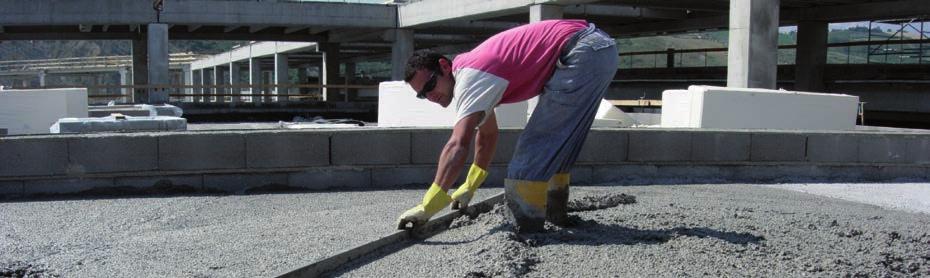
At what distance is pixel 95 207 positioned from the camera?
5.84m

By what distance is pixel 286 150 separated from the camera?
689 cm

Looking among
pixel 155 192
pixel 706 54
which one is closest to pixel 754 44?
pixel 155 192

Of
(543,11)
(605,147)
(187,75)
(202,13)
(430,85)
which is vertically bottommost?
(605,147)

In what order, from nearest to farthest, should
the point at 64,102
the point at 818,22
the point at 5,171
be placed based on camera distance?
the point at 5,171
the point at 64,102
the point at 818,22

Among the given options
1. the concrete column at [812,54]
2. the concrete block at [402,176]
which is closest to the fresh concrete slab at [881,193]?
the concrete block at [402,176]

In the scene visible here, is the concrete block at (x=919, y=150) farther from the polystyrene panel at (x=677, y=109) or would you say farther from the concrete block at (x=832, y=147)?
the polystyrene panel at (x=677, y=109)

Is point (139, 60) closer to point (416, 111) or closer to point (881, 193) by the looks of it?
point (416, 111)

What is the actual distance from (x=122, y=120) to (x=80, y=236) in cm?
647

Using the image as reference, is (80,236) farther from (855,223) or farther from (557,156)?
(855,223)

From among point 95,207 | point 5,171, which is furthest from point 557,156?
point 5,171

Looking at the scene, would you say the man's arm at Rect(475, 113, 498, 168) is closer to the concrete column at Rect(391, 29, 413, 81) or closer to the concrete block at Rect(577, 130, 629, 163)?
the concrete block at Rect(577, 130, 629, 163)

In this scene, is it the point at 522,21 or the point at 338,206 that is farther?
the point at 522,21

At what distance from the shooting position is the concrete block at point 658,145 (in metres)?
7.64

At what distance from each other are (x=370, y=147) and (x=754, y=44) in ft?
40.9
